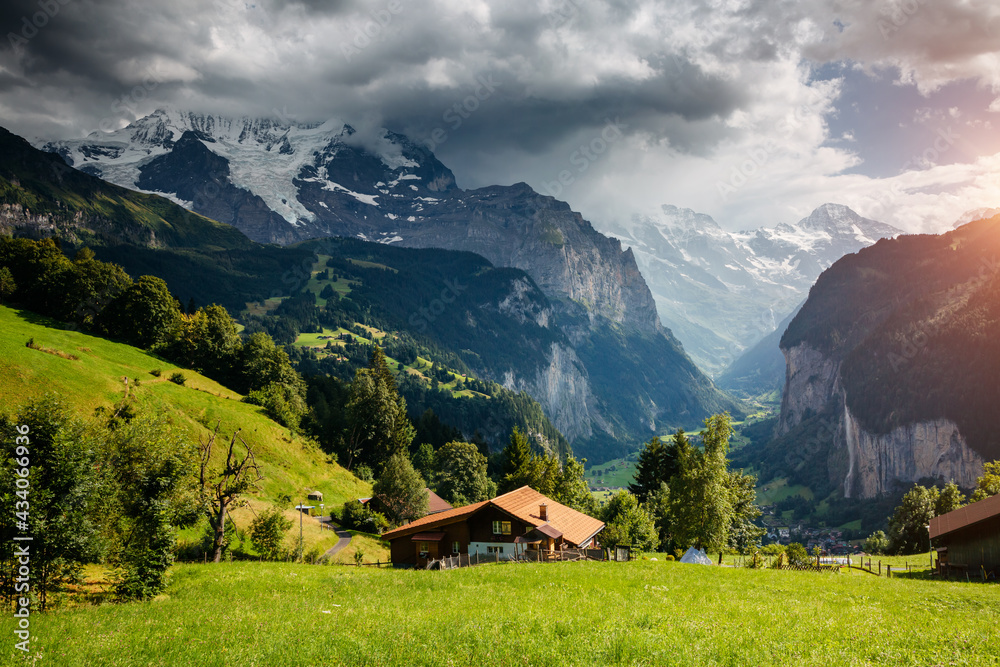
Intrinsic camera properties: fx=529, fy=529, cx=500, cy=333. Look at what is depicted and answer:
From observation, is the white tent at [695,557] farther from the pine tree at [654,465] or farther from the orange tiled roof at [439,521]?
the pine tree at [654,465]

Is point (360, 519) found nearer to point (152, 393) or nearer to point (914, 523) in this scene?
point (152, 393)

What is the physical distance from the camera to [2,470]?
1978 cm

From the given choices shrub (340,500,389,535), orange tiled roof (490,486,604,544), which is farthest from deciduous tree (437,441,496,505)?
orange tiled roof (490,486,604,544)

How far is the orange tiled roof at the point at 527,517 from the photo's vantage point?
47.4 m

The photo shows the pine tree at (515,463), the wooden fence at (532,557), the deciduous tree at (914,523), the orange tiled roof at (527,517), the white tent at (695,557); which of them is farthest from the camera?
the pine tree at (515,463)

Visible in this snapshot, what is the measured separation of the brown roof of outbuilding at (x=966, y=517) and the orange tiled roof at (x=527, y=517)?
2871cm

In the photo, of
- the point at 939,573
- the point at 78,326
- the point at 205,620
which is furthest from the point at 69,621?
the point at 78,326

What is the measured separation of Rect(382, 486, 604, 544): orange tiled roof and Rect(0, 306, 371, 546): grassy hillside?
13.6 metres

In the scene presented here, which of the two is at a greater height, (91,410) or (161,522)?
(91,410)

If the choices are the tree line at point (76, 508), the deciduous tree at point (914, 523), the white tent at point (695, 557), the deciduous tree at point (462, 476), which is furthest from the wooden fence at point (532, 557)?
the deciduous tree at point (914, 523)

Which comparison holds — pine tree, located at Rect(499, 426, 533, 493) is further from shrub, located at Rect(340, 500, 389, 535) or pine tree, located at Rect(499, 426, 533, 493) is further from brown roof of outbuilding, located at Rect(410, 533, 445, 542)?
brown roof of outbuilding, located at Rect(410, 533, 445, 542)

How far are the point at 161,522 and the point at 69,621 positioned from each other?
7.99 meters

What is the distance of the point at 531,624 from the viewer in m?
17.2

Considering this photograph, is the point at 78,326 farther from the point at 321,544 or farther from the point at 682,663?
the point at 682,663
